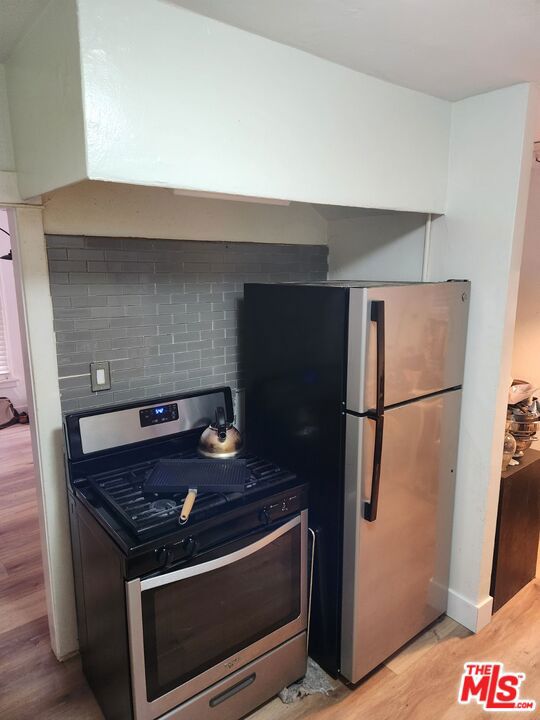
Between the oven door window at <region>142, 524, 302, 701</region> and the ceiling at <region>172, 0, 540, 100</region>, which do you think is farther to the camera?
the oven door window at <region>142, 524, 302, 701</region>

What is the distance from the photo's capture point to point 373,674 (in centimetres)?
197

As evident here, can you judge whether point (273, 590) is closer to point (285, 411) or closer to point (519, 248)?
point (285, 411)

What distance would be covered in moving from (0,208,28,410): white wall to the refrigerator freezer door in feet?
14.9

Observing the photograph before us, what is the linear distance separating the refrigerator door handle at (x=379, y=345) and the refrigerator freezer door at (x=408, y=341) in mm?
11

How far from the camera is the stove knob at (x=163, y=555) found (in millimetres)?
1396

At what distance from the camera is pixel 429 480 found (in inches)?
78.7

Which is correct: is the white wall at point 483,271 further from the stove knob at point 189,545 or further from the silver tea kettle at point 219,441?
the stove knob at point 189,545

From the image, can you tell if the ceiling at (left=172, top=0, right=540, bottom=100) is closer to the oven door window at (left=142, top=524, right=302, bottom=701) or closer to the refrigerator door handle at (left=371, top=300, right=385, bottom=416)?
the refrigerator door handle at (left=371, top=300, right=385, bottom=416)

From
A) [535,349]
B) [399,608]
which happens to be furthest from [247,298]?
[535,349]

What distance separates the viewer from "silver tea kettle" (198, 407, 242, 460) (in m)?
1.91

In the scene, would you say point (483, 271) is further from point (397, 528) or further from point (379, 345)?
point (397, 528)

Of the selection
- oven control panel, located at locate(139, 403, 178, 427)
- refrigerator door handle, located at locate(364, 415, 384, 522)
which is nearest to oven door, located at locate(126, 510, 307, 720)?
refrigerator door handle, located at locate(364, 415, 384, 522)

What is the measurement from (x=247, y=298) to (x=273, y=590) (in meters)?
1.15

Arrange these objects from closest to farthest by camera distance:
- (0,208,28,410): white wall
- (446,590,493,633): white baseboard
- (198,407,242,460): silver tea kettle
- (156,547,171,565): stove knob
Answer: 1. (156,547,171,565): stove knob
2. (198,407,242,460): silver tea kettle
3. (446,590,493,633): white baseboard
4. (0,208,28,410): white wall
